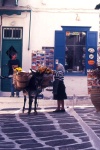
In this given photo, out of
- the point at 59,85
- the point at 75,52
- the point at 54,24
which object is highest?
the point at 54,24

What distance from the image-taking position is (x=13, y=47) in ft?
57.2

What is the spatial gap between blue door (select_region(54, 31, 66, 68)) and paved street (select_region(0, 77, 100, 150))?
7.46 ft

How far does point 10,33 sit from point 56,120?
21.7ft

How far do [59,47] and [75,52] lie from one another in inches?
27.0

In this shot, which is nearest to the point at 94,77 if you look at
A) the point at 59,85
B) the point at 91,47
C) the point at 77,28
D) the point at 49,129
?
the point at 59,85

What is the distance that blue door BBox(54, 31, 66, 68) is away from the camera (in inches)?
691

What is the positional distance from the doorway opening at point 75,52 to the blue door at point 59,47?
0.22m

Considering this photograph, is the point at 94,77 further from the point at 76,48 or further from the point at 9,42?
the point at 9,42

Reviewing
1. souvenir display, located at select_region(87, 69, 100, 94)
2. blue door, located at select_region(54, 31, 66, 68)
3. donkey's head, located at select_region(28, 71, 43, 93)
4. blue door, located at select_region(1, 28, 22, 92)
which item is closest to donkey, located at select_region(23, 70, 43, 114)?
donkey's head, located at select_region(28, 71, 43, 93)

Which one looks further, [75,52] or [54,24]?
[75,52]

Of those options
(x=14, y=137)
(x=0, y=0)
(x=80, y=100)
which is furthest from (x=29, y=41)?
(x=14, y=137)

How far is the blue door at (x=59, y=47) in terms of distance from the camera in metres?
17.5

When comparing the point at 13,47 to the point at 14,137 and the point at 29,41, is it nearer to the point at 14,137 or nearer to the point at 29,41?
the point at 29,41

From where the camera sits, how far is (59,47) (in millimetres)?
17609
